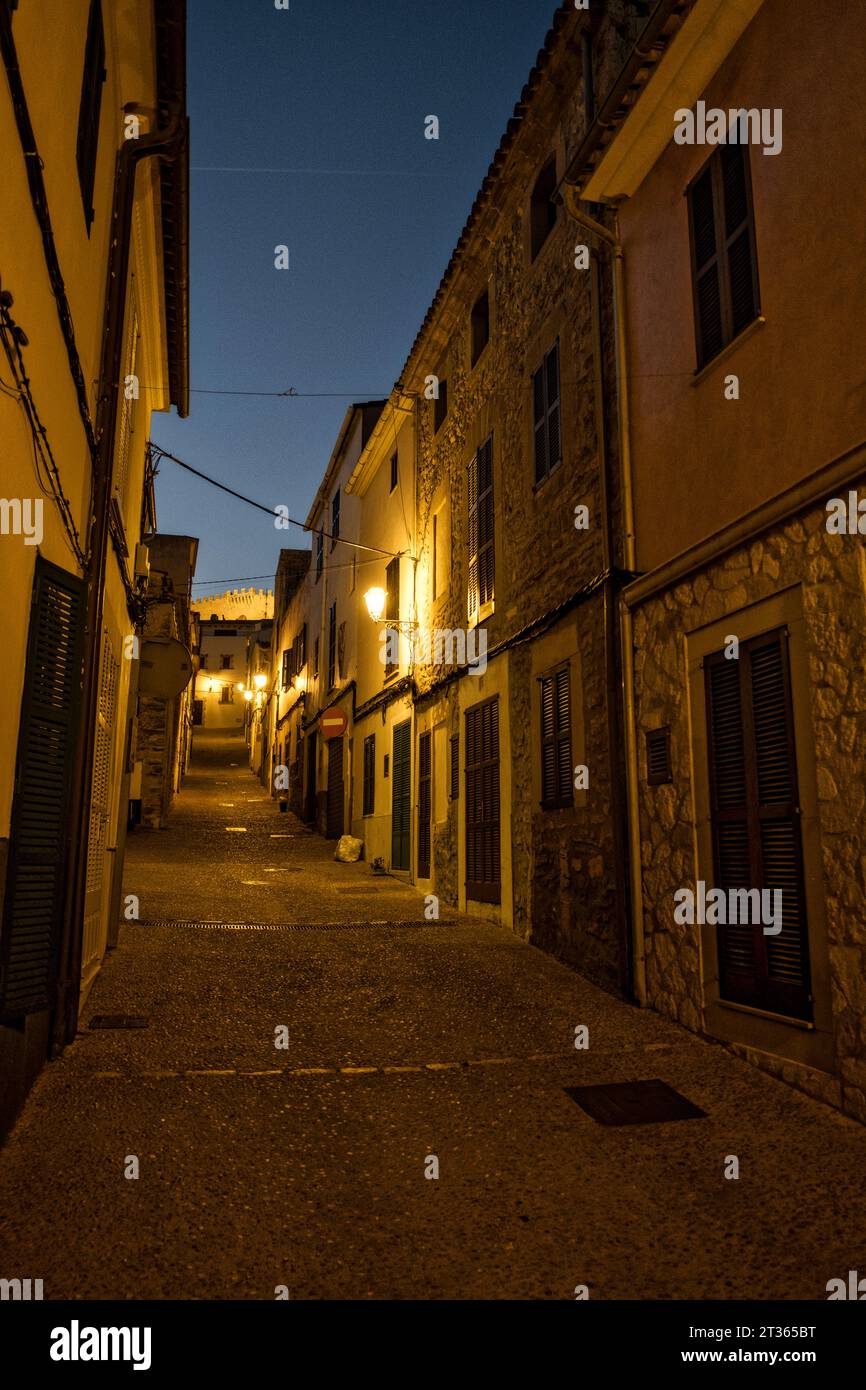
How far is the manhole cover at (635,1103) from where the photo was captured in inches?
174

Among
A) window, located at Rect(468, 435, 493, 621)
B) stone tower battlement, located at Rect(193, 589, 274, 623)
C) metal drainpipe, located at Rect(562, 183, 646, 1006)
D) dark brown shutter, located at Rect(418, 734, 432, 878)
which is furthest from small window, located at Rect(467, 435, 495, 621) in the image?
stone tower battlement, located at Rect(193, 589, 274, 623)

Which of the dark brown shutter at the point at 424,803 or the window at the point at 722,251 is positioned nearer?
the window at the point at 722,251

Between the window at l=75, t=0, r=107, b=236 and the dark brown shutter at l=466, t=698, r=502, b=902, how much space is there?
21.1ft

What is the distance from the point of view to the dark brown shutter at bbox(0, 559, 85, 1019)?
4.14m

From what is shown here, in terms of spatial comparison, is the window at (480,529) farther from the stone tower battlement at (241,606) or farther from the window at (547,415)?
the stone tower battlement at (241,606)

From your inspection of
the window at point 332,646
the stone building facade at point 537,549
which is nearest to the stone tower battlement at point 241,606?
the window at point 332,646

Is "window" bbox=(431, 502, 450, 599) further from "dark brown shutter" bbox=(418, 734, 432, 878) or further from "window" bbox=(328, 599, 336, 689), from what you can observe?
"window" bbox=(328, 599, 336, 689)

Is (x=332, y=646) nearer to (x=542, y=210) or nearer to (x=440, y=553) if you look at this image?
(x=440, y=553)

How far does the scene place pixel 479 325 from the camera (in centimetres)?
1204

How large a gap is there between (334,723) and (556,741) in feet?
37.5

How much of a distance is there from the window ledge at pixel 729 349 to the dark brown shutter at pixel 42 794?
14.4 ft
